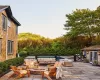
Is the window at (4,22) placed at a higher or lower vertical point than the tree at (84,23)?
lower

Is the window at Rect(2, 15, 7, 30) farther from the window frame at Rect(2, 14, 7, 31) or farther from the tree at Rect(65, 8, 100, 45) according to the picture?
the tree at Rect(65, 8, 100, 45)

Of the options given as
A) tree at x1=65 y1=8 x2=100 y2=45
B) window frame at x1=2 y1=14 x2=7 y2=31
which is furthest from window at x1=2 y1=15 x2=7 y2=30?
tree at x1=65 y1=8 x2=100 y2=45

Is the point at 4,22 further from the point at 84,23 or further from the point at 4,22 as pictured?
the point at 84,23

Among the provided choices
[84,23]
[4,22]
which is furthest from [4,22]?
[84,23]

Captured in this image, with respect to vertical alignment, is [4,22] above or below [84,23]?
below

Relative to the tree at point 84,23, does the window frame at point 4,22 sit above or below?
below

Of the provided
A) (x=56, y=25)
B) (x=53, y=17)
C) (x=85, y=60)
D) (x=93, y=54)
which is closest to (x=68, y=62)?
(x=93, y=54)

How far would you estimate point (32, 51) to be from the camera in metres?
40.9

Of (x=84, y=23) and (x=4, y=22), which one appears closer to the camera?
(x=4, y=22)

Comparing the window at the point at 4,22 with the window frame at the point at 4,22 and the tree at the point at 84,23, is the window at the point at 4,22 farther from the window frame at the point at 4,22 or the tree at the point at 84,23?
the tree at the point at 84,23

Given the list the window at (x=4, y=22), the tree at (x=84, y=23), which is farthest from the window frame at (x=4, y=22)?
the tree at (x=84, y=23)

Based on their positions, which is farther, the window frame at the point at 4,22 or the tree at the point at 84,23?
the tree at the point at 84,23

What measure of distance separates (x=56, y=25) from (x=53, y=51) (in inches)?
355

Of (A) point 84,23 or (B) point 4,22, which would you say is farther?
(A) point 84,23
